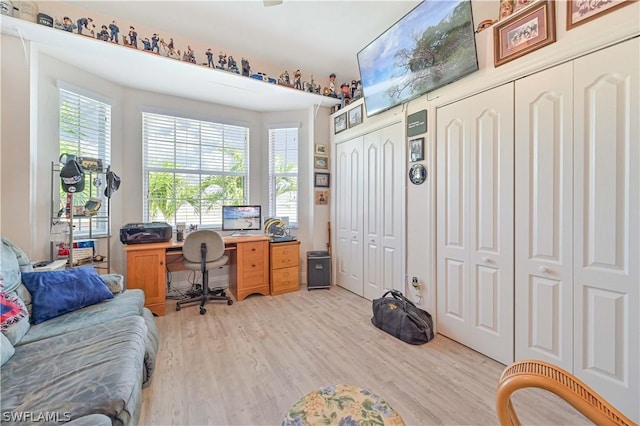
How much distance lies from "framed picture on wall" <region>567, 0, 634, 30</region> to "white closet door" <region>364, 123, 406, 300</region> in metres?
1.40

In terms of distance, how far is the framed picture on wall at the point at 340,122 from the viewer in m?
3.67

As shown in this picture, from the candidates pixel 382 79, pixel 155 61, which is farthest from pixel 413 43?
pixel 155 61

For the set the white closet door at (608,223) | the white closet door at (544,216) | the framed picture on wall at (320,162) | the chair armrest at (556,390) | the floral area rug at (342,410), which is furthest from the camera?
the framed picture on wall at (320,162)

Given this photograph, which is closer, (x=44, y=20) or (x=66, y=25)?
(x=44, y=20)

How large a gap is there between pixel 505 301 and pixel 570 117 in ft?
4.32

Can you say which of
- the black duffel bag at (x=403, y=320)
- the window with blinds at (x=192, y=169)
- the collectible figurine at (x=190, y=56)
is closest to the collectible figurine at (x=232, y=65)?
the collectible figurine at (x=190, y=56)

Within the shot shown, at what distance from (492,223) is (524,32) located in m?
1.36

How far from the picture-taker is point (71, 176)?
2396 mm

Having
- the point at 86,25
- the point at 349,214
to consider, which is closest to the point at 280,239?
the point at 349,214

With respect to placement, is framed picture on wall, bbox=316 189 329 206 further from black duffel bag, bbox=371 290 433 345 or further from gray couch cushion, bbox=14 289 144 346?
gray couch cushion, bbox=14 289 144 346

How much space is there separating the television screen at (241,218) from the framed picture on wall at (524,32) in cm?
320

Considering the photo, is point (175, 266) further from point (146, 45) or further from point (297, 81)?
point (297, 81)

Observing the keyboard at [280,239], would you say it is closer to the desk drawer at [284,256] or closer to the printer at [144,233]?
the desk drawer at [284,256]

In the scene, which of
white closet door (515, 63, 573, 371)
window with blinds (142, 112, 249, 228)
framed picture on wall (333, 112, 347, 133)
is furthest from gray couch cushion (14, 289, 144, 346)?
framed picture on wall (333, 112, 347, 133)
